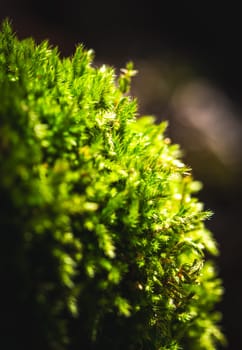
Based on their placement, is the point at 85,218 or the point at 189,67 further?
the point at 189,67

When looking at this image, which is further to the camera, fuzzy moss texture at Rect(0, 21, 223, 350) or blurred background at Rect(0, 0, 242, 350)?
blurred background at Rect(0, 0, 242, 350)

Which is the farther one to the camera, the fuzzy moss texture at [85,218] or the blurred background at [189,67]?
the blurred background at [189,67]

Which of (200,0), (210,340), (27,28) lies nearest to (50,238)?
(210,340)

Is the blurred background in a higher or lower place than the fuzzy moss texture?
higher

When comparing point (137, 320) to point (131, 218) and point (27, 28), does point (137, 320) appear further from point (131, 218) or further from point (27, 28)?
point (27, 28)

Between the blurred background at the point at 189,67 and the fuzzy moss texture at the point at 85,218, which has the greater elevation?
the blurred background at the point at 189,67
